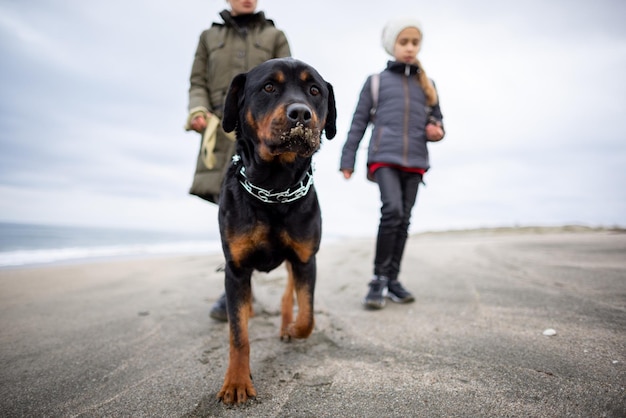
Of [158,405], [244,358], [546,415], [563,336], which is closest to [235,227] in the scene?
[244,358]

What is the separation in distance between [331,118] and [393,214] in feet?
4.16

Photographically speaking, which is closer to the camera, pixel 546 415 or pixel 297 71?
pixel 546 415

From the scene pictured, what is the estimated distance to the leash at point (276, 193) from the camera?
1.99 m

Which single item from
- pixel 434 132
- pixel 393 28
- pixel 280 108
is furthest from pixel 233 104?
pixel 393 28

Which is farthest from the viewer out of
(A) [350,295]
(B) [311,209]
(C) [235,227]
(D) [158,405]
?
(A) [350,295]

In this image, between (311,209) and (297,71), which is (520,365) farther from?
(297,71)

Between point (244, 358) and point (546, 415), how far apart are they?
144cm

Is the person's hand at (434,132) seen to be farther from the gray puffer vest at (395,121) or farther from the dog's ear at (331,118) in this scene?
the dog's ear at (331,118)

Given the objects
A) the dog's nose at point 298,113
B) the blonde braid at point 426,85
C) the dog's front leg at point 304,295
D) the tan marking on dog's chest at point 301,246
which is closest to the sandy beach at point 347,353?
the dog's front leg at point 304,295

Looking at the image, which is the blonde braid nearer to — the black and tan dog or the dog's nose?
the black and tan dog

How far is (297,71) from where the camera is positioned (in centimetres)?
213

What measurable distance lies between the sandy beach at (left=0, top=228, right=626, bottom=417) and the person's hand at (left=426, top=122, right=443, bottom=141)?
1.69 meters

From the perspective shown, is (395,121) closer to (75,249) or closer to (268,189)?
(268,189)

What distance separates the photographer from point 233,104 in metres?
2.29
